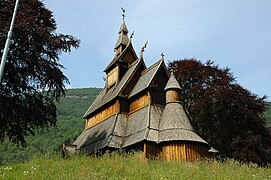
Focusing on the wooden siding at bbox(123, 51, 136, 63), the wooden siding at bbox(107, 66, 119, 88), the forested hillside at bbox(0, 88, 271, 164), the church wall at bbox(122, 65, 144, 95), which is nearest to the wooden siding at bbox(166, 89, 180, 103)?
the church wall at bbox(122, 65, 144, 95)

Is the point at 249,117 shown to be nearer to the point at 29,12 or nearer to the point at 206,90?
the point at 206,90

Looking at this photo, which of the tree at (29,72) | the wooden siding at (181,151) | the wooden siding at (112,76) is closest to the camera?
the tree at (29,72)

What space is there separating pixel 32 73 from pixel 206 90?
2281cm

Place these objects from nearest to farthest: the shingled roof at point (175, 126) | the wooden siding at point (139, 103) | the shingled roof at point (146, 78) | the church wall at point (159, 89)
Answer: the shingled roof at point (175, 126), the wooden siding at point (139, 103), the church wall at point (159, 89), the shingled roof at point (146, 78)

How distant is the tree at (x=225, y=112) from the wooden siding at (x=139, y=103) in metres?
9.80

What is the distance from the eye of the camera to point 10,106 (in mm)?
22844

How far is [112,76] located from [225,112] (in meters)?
13.7

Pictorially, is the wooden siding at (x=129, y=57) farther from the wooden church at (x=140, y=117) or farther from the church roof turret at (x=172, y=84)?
the church roof turret at (x=172, y=84)

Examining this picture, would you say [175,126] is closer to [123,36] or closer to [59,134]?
[123,36]

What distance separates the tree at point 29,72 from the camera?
22.6 metres

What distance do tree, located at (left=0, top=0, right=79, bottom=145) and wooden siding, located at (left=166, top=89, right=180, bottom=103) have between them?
31.0 ft

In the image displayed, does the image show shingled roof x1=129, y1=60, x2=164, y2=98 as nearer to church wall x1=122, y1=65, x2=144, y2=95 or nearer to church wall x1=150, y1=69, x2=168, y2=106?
church wall x1=122, y1=65, x2=144, y2=95

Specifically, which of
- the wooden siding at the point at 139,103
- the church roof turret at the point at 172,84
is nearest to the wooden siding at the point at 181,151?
the wooden siding at the point at 139,103

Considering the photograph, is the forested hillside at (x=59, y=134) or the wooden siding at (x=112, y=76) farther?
the forested hillside at (x=59, y=134)
